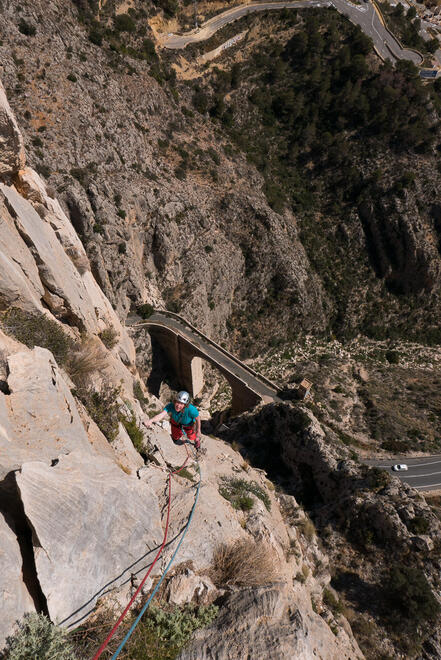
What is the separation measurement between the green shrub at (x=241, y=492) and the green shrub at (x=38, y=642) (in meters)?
8.35

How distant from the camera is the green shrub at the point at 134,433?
13.2 meters

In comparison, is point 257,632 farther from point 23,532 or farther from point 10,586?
point 23,532

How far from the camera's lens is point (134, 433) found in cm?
1335

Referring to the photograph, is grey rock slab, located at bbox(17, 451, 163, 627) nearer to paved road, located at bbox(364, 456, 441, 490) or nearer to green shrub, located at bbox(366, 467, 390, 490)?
green shrub, located at bbox(366, 467, 390, 490)

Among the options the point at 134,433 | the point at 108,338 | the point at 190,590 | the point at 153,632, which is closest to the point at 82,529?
the point at 153,632

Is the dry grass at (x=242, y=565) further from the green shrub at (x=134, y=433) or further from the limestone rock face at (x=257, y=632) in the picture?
the green shrub at (x=134, y=433)

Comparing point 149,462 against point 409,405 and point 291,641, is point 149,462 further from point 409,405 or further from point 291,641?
point 409,405

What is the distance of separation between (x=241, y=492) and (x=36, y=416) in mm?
10116

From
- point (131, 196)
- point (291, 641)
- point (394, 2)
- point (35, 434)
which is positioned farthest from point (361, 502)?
point (394, 2)

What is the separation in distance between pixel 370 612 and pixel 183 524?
43.6 feet

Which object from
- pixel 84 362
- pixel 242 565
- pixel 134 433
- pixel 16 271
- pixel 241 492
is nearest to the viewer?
pixel 242 565

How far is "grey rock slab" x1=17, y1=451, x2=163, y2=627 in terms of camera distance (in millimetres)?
6832

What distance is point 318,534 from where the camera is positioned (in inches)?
826

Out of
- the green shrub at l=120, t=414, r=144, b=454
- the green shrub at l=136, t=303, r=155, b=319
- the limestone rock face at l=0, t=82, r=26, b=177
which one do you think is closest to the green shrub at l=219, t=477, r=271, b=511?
the green shrub at l=120, t=414, r=144, b=454
